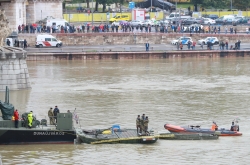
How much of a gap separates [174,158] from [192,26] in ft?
169

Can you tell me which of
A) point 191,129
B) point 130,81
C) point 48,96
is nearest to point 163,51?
point 130,81

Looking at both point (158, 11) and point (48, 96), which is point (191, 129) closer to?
point (48, 96)

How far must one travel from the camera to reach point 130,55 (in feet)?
232

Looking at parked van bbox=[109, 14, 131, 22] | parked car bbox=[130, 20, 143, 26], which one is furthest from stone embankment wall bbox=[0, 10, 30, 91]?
parked van bbox=[109, 14, 131, 22]

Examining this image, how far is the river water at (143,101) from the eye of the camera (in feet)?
107

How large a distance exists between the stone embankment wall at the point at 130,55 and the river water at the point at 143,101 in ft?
2.44

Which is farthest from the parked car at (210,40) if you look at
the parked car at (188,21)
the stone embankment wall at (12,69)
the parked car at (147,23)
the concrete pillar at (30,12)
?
the stone embankment wall at (12,69)

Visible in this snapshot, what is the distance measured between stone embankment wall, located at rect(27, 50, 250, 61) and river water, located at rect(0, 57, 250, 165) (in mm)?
745

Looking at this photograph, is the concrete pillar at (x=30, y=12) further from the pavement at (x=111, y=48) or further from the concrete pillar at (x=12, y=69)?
the concrete pillar at (x=12, y=69)

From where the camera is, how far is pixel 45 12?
8588 cm

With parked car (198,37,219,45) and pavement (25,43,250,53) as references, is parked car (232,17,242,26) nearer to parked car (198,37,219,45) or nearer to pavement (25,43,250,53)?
pavement (25,43,250,53)

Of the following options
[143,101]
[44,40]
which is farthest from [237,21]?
[143,101]

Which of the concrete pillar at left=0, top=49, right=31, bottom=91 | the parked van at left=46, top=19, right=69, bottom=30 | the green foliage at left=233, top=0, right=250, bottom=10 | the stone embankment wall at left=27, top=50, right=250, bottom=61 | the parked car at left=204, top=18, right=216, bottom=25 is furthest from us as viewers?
the green foliage at left=233, top=0, right=250, bottom=10

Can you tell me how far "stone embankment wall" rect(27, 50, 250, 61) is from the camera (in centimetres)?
6867
